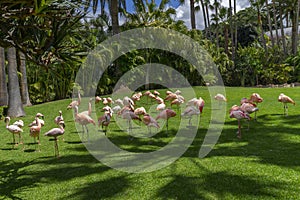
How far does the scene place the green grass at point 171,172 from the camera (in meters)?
4.53

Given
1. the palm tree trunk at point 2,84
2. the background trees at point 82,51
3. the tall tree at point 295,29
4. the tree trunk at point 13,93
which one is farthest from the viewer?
the tall tree at point 295,29

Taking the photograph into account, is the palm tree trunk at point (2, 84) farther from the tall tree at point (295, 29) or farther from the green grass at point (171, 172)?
the tall tree at point (295, 29)

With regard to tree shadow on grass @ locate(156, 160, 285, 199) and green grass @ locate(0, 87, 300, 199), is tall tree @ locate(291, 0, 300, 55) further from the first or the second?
tree shadow on grass @ locate(156, 160, 285, 199)

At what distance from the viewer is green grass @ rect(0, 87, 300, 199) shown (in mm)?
4531

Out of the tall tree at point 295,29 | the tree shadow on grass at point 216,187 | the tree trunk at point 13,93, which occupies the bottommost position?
the tree shadow on grass at point 216,187

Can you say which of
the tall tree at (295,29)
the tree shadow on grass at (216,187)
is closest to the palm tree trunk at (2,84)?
the tree shadow on grass at (216,187)

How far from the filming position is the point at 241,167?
5.36 meters

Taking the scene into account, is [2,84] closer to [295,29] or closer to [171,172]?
[171,172]

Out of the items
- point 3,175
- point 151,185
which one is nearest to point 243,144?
point 151,185

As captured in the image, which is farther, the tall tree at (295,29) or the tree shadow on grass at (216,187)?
the tall tree at (295,29)

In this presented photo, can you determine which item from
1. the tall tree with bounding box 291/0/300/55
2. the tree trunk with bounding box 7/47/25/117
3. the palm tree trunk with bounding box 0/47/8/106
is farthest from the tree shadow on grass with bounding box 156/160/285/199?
the tall tree with bounding box 291/0/300/55

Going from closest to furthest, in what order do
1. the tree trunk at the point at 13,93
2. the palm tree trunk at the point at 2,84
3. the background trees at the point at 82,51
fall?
the background trees at the point at 82,51 < the tree trunk at the point at 13,93 < the palm tree trunk at the point at 2,84

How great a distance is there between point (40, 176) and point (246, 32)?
4147 centimetres

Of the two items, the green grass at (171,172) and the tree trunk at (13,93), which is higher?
the tree trunk at (13,93)
